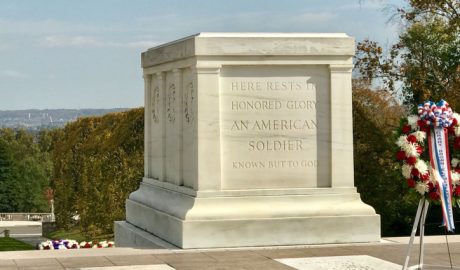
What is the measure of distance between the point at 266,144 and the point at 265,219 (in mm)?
1257

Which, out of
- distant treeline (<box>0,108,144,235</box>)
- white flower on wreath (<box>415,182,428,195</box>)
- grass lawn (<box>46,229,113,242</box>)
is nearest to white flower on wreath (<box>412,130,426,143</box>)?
white flower on wreath (<box>415,182,428,195</box>)

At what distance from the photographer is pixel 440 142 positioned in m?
10.3

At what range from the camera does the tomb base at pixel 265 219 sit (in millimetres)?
13484

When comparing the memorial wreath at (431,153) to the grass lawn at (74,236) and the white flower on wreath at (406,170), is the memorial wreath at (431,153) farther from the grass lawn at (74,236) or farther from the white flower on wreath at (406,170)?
the grass lawn at (74,236)

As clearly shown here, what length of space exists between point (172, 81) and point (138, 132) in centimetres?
2869

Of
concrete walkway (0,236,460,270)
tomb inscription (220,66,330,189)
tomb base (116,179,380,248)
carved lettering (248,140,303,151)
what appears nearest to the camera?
concrete walkway (0,236,460,270)

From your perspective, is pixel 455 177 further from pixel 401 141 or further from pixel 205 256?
pixel 205 256

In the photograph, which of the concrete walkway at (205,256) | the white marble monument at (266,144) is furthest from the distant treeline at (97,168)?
the concrete walkway at (205,256)

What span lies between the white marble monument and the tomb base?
0.05 feet

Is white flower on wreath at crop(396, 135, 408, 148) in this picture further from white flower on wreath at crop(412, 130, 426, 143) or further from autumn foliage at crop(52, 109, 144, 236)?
autumn foliage at crop(52, 109, 144, 236)

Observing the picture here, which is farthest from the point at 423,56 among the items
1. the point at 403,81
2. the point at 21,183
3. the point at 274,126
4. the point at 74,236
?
the point at 21,183

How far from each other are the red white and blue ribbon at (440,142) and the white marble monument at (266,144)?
12.5 ft

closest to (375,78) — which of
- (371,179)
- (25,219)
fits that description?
(371,179)

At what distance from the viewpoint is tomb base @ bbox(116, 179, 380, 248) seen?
44.2ft
